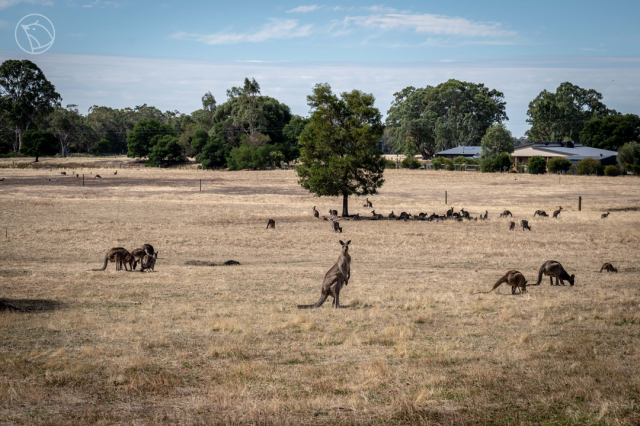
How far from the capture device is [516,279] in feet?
51.1

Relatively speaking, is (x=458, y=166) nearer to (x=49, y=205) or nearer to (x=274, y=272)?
(x=49, y=205)

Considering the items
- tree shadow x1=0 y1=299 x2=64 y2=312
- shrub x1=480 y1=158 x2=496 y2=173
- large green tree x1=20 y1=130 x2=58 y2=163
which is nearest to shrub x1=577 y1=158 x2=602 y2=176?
shrub x1=480 y1=158 x2=496 y2=173

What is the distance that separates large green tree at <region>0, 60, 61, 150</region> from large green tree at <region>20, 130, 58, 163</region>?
336 inches

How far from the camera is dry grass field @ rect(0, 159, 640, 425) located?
24.1 ft

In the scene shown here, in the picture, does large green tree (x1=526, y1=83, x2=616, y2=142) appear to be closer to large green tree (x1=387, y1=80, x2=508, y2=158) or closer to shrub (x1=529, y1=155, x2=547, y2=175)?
large green tree (x1=387, y1=80, x2=508, y2=158)

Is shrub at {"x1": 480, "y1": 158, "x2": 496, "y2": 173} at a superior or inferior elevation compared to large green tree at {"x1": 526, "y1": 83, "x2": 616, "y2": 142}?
inferior

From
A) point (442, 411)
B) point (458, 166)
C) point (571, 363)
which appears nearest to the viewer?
point (442, 411)

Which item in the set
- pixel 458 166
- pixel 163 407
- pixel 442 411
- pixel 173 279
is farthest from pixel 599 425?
pixel 458 166

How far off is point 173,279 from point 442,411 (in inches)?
496

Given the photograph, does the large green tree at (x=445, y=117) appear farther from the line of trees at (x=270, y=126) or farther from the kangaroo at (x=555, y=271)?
the kangaroo at (x=555, y=271)

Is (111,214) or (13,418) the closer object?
(13,418)

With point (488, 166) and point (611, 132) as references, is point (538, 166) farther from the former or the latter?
point (611, 132)

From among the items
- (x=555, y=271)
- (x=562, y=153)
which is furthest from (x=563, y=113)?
(x=555, y=271)

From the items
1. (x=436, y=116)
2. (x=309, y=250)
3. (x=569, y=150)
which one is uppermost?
(x=436, y=116)
